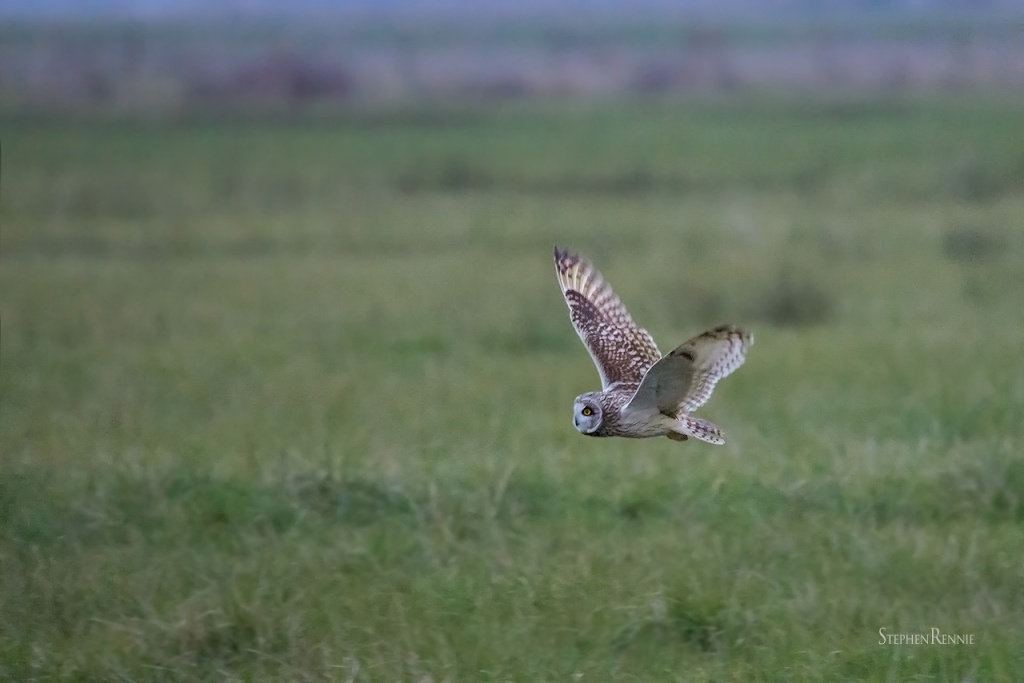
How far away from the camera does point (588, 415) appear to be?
299 centimetres

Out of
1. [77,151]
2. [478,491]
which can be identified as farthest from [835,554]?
[77,151]

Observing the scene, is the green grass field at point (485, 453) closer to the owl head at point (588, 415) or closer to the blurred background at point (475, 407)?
the blurred background at point (475, 407)

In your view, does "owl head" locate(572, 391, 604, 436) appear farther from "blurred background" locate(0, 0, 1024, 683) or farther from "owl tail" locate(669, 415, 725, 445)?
"blurred background" locate(0, 0, 1024, 683)

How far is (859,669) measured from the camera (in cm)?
464

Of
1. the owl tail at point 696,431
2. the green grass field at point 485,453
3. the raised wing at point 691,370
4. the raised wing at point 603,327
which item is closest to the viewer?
the raised wing at point 691,370

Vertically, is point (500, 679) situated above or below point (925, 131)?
below

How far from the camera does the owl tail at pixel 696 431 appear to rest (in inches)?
118

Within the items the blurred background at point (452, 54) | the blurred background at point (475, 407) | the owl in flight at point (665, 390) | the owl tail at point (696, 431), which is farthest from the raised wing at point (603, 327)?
the blurred background at point (452, 54)

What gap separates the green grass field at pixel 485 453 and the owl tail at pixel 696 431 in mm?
1729

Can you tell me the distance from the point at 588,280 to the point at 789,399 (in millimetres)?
4043

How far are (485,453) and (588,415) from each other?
3.56 m

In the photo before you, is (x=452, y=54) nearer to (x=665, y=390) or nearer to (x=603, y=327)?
(x=603, y=327)

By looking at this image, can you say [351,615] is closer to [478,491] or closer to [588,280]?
[478,491]

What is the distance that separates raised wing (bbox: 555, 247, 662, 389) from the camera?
339 cm
